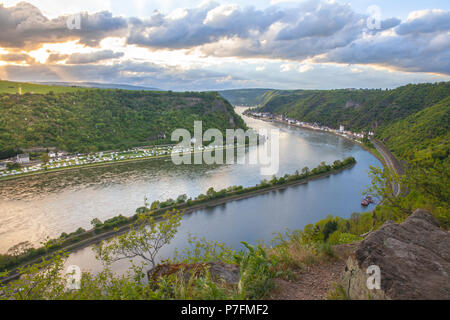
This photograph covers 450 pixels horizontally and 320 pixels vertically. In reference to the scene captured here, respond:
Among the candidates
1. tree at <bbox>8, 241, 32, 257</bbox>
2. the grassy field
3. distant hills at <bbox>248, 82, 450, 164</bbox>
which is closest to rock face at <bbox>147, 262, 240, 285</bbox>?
tree at <bbox>8, 241, 32, 257</bbox>

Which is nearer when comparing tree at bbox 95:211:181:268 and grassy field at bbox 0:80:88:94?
tree at bbox 95:211:181:268

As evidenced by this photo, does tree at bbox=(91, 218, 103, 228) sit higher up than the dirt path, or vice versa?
the dirt path

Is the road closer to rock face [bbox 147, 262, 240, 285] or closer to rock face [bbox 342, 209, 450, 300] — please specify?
rock face [bbox 342, 209, 450, 300]

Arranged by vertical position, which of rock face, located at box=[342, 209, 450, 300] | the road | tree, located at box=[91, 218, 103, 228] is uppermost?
rock face, located at box=[342, 209, 450, 300]

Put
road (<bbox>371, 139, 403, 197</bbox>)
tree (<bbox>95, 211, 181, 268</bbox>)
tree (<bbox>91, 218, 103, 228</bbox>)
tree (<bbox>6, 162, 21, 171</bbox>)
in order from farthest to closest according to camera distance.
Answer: tree (<bbox>6, 162, 21, 171</bbox>)
road (<bbox>371, 139, 403, 197</bbox>)
tree (<bbox>91, 218, 103, 228</bbox>)
tree (<bbox>95, 211, 181, 268</bbox>)

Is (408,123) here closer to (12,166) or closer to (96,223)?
(96,223)

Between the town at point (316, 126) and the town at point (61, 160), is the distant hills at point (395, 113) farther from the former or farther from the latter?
the town at point (61, 160)

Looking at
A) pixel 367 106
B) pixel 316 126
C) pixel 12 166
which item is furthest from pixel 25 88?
pixel 367 106
